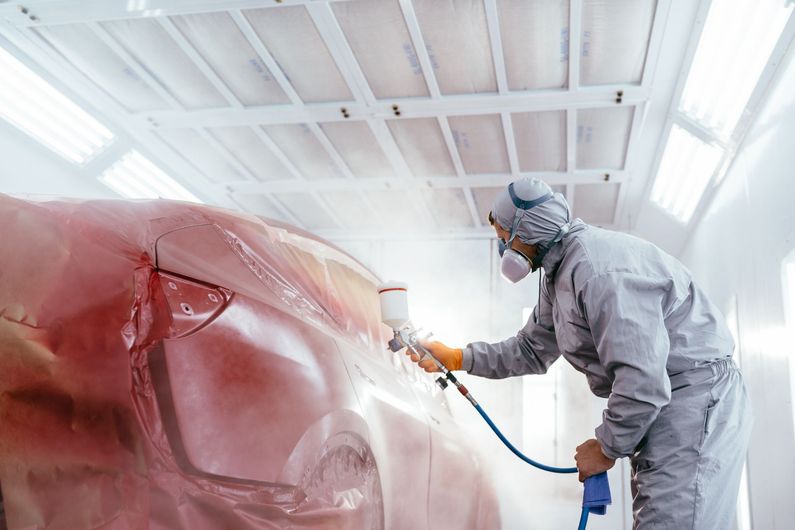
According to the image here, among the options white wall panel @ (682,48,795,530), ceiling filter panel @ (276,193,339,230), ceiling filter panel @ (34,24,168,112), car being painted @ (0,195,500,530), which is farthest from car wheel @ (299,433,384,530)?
ceiling filter panel @ (276,193,339,230)

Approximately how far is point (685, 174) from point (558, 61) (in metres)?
1.67

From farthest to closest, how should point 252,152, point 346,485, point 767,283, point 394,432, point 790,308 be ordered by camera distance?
point 252,152 < point 767,283 < point 790,308 < point 394,432 < point 346,485

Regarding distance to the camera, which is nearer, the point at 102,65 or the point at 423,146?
the point at 102,65

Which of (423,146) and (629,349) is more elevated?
(423,146)

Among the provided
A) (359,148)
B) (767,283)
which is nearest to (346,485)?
(767,283)

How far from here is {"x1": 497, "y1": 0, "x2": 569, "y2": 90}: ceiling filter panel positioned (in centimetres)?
394

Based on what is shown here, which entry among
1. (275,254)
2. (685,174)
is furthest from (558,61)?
(275,254)

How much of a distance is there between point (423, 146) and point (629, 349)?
3777 mm

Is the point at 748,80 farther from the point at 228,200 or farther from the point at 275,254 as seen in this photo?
the point at 228,200

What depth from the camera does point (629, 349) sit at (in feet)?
6.36

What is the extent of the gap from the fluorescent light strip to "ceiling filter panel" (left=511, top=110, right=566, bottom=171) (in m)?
3.27

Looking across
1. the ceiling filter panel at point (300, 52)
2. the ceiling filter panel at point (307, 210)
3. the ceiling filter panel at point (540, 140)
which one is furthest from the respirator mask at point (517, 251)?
the ceiling filter panel at point (307, 210)

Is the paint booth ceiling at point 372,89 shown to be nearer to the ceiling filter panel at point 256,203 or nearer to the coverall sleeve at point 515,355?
the ceiling filter panel at point 256,203

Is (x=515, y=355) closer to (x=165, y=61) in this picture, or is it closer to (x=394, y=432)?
(x=394, y=432)
